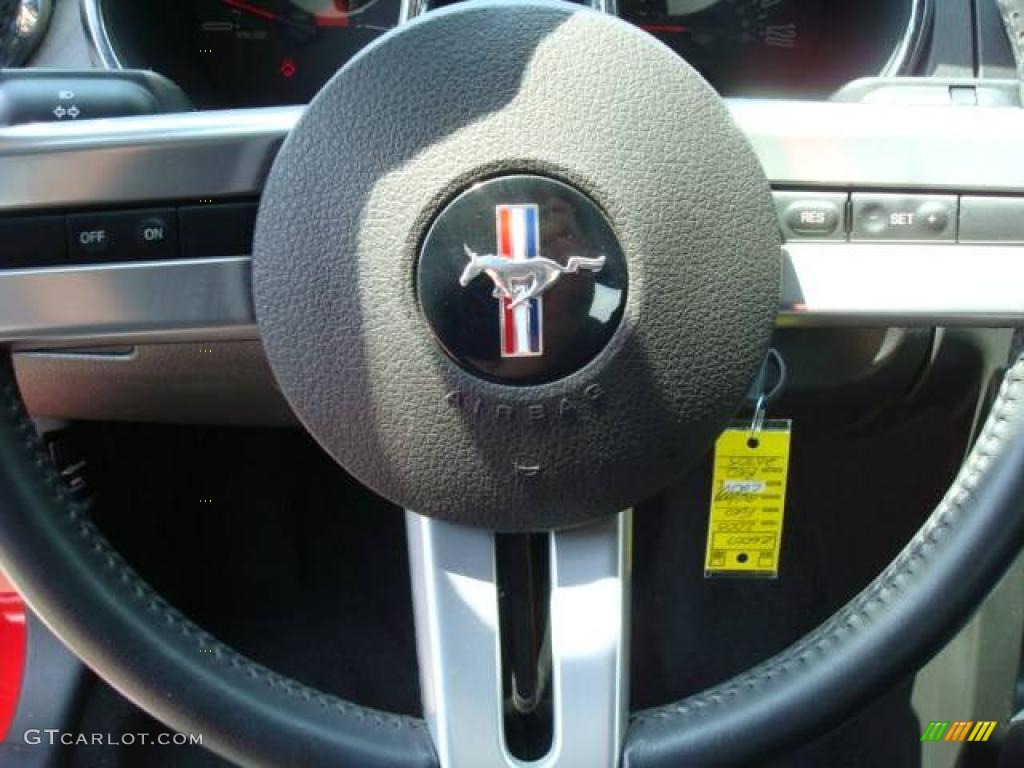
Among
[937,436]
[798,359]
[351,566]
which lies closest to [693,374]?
[798,359]

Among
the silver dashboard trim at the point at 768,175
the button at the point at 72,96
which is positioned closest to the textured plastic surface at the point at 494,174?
the silver dashboard trim at the point at 768,175

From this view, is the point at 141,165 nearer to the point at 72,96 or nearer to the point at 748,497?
the point at 72,96

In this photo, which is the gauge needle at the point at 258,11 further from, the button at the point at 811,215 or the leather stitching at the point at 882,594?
the leather stitching at the point at 882,594

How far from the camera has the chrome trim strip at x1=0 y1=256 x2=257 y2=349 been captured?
0.83 m

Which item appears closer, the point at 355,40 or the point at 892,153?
the point at 892,153

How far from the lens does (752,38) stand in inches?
62.4

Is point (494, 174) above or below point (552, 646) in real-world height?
above

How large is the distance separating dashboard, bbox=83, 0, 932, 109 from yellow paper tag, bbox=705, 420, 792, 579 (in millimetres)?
566

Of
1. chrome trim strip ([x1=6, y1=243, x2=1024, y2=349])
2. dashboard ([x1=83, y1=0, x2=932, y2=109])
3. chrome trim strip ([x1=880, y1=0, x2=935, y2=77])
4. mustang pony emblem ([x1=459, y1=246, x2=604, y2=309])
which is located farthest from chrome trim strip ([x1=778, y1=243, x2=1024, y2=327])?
dashboard ([x1=83, y1=0, x2=932, y2=109])

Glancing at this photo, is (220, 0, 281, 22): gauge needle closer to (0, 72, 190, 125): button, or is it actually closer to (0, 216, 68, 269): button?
(0, 72, 190, 125): button

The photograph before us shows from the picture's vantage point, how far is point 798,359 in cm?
126

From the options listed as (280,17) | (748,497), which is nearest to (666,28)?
(280,17)

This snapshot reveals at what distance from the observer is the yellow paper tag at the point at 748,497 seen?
44.8 inches

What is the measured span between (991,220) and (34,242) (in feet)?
2.22
